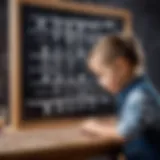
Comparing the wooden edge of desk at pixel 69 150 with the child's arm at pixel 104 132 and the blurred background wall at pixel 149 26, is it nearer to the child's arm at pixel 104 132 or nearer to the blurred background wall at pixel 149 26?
the child's arm at pixel 104 132

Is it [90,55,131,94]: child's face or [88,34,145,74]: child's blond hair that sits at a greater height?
[88,34,145,74]: child's blond hair

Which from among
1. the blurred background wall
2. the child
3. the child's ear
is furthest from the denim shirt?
the blurred background wall

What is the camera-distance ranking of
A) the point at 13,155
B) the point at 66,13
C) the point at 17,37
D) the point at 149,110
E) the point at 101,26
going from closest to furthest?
the point at 13,155 < the point at 149,110 < the point at 17,37 < the point at 66,13 < the point at 101,26

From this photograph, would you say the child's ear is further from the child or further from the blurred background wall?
the blurred background wall

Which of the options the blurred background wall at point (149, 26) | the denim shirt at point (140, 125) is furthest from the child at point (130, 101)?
the blurred background wall at point (149, 26)

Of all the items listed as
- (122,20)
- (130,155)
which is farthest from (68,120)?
(122,20)

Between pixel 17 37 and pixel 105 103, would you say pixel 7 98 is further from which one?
pixel 105 103

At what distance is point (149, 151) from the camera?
1.32 metres

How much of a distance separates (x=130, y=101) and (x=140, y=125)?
88 millimetres

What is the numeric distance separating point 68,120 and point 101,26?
394 mm

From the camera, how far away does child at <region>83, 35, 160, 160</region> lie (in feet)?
4.29

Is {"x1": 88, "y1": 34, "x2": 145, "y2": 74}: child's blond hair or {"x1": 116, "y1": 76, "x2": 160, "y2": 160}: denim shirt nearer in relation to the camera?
{"x1": 116, "y1": 76, "x2": 160, "y2": 160}: denim shirt

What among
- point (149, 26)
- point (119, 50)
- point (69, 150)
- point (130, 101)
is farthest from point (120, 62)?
point (149, 26)

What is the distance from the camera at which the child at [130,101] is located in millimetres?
1307
